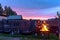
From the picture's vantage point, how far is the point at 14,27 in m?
22.3

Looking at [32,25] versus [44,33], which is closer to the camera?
[44,33]

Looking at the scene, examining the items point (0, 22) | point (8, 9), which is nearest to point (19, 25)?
point (0, 22)

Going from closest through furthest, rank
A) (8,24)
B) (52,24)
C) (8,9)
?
1. (52,24)
2. (8,24)
3. (8,9)

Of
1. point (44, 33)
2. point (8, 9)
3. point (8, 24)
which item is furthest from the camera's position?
point (8, 9)

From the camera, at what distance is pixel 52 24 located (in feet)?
66.0

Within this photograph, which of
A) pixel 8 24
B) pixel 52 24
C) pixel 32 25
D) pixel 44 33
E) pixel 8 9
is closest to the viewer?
pixel 44 33

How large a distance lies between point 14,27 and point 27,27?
1490 mm

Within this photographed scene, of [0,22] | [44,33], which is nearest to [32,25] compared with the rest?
[0,22]

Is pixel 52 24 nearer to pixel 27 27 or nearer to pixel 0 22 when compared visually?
pixel 27 27

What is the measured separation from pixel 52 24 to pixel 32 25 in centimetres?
235

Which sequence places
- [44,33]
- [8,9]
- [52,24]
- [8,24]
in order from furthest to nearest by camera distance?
[8,9] < [8,24] < [52,24] < [44,33]

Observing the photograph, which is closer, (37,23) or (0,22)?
(37,23)

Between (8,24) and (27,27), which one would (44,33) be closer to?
(27,27)

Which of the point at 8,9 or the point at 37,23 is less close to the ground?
the point at 8,9
